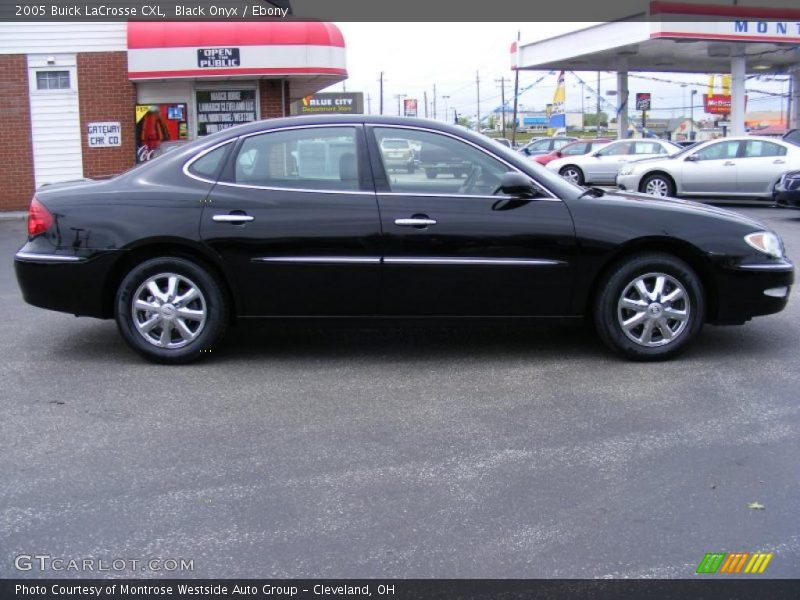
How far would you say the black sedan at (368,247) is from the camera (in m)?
5.79

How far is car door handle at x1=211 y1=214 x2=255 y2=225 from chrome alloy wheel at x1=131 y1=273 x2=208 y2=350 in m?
0.45

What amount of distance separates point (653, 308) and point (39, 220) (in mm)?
4149

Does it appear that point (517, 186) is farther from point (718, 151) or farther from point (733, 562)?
point (718, 151)

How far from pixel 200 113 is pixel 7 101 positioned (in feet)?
11.8

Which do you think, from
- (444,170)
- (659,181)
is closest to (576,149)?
(659,181)

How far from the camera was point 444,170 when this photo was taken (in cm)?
590

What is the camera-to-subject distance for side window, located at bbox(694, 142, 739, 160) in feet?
58.4

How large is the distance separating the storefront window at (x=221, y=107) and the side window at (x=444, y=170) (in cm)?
1174

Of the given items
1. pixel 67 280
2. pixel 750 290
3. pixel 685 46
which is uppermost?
pixel 685 46

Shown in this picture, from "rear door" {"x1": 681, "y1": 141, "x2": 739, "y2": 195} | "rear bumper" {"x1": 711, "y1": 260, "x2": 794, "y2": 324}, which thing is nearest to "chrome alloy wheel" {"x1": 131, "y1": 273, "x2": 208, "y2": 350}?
"rear bumper" {"x1": 711, "y1": 260, "x2": 794, "y2": 324}

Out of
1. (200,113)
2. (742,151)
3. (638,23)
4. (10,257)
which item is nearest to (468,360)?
(10,257)

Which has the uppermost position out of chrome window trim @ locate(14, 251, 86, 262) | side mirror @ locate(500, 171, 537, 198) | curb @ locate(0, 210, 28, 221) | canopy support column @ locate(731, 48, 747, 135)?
canopy support column @ locate(731, 48, 747, 135)

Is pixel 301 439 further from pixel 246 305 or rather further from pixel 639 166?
pixel 639 166

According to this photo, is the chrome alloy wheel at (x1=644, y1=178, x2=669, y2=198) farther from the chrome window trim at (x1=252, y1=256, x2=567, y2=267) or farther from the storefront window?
the chrome window trim at (x1=252, y1=256, x2=567, y2=267)
